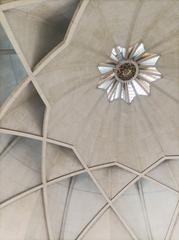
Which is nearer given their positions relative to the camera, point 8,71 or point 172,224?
point 8,71

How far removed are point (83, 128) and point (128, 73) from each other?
13.7 feet

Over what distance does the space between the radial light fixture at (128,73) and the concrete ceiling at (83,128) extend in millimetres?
438

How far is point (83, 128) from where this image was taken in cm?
2064

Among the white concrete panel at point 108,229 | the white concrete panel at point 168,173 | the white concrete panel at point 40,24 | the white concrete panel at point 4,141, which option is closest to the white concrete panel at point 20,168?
the white concrete panel at point 4,141

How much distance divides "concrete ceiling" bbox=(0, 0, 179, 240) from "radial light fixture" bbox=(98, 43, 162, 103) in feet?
1.44

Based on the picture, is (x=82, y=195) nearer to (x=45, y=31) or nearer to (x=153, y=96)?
(x=153, y=96)

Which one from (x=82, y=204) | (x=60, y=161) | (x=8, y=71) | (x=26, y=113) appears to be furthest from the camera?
(x=82, y=204)

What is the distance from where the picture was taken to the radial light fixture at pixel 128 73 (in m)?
19.1

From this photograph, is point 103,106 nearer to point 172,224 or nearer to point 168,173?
point 168,173

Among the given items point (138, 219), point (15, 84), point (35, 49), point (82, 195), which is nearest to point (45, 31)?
point (35, 49)

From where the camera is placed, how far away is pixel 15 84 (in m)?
16.4

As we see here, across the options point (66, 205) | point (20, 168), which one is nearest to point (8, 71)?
point (20, 168)

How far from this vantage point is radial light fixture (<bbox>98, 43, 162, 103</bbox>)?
62.7 ft

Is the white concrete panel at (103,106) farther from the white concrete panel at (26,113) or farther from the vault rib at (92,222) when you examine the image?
the vault rib at (92,222)
